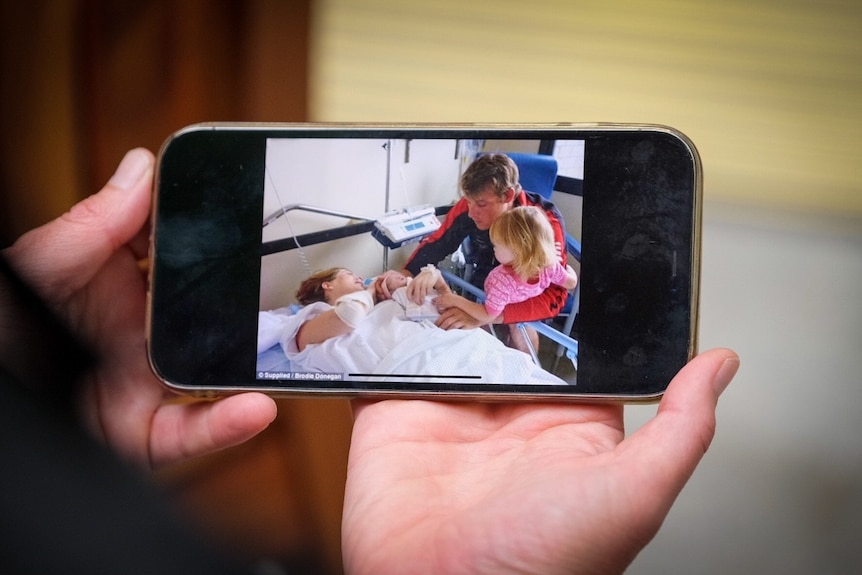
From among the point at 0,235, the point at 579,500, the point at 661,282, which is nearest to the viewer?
the point at 579,500

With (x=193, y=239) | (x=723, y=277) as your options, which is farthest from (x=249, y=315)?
(x=723, y=277)

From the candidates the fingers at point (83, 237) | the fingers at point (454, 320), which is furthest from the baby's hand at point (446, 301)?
the fingers at point (83, 237)

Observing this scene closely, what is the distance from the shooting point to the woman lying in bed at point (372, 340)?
48 cm

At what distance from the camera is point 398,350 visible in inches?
18.9

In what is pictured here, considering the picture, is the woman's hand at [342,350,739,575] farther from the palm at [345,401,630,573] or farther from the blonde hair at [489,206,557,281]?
the blonde hair at [489,206,557,281]

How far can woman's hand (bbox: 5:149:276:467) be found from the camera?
0.50 metres

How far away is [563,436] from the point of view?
0.44 metres

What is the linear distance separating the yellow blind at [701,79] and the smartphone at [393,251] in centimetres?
26

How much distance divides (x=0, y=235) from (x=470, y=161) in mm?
532

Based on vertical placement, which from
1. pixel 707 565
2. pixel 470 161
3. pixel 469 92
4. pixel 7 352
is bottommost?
pixel 707 565

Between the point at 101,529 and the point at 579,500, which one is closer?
the point at 579,500

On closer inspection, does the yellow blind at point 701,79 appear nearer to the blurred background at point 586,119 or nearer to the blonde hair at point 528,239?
the blurred background at point 586,119

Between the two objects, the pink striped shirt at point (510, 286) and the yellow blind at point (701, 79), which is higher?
the yellow blind at point (701, 79)

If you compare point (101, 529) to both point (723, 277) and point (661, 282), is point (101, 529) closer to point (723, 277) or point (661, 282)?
point (661, 282)
